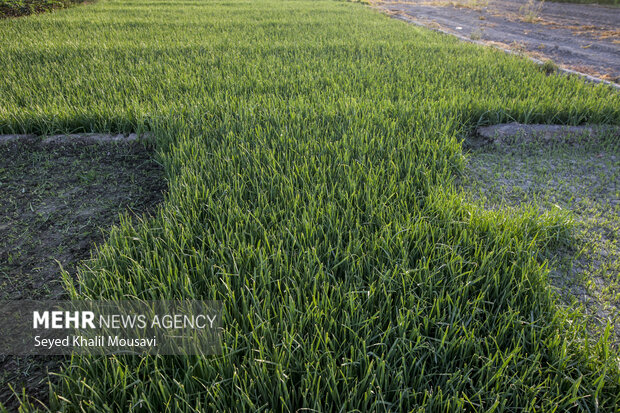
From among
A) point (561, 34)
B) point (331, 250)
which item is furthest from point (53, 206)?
point (561, 34)

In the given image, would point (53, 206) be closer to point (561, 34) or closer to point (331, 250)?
point (331, 250)

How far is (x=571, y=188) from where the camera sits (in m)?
2.20

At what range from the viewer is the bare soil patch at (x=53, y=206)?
53.8 inches

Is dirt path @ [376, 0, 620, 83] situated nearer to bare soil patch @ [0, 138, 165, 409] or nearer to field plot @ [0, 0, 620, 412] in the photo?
field plot @ [0, 0, 620, 412]

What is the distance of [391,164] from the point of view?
1.99 meters

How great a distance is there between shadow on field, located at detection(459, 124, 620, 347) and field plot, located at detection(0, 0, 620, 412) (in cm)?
12

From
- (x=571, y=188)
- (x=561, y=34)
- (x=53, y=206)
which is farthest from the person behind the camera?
(x=561, y=34)

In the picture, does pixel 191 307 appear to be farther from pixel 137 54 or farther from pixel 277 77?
pixel 137 54

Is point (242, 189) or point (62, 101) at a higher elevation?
point (62, 101)

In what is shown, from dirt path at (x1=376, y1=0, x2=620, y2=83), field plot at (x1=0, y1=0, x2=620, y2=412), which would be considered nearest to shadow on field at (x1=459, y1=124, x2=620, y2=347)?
field plot at (x1=0, y1=0, x2=620, y2=412)

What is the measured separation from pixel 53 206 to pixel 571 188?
304 cm

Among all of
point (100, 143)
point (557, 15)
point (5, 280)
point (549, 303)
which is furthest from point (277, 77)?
point (557, 15)

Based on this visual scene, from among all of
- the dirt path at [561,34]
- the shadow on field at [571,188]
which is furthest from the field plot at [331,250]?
the dirt path at [561,34]

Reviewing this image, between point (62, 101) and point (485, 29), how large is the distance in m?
10.0
